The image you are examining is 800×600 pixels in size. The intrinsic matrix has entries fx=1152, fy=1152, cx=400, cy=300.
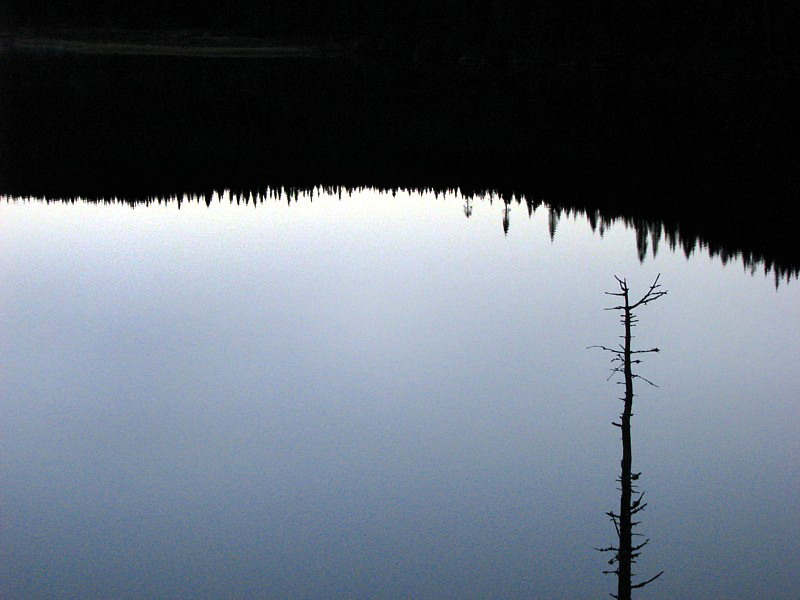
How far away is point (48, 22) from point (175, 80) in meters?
20.2

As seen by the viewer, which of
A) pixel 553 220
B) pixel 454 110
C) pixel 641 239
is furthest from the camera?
pixel 454 110

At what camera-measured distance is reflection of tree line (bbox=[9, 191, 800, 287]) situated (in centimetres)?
1894

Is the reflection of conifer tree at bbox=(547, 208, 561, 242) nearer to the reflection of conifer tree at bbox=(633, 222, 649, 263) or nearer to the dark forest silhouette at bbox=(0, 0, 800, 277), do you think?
the dark forest silhouette at bbox=(0, 0, 800, 277)

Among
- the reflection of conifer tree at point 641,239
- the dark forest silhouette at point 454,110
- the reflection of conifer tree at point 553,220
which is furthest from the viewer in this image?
the dark forest silhouette at point 454,110

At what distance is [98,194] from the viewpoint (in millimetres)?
24984

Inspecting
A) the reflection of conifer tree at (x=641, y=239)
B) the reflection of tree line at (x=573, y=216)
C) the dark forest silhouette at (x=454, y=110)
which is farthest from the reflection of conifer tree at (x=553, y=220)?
the reflection of conifer tree at (x=641, y=239)

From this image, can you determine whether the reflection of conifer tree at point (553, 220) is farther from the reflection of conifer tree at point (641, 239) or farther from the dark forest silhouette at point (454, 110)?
the reflection of conifer tree at point (641, 239)

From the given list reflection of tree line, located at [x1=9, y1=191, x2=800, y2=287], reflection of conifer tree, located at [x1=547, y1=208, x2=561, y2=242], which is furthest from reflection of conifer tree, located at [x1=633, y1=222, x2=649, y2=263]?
reflection of conifer tree, located at [x1=547, y1=208, x2=561, y2=242]

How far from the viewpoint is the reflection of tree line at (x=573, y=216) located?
18.9m

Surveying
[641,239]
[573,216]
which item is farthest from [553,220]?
[641,239]

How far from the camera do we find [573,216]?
2269 cm

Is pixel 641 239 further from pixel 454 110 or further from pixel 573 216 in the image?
pixel 454 110

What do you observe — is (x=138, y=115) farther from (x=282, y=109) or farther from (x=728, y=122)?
(x=728, y=122)

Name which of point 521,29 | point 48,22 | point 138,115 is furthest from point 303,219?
point 48,22
